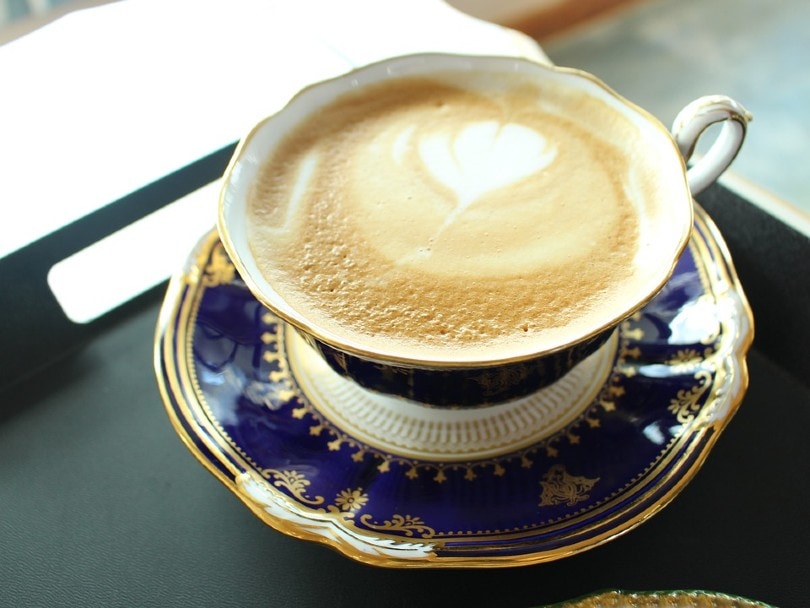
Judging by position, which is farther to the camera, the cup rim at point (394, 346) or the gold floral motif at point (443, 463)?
the gold floral motif at point (443, 463)

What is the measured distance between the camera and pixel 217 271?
0.88m

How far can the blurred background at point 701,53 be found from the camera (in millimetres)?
1960

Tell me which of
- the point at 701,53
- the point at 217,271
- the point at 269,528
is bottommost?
the point at 701,53

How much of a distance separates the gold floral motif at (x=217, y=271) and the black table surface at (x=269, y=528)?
0.40ft

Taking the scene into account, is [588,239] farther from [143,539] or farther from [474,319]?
[143,539]

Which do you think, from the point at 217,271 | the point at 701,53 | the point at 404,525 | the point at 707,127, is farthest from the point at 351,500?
the point at 701,53

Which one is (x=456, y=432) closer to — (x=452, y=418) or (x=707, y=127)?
(x=452, y=418)

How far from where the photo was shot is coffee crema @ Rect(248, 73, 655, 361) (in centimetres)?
67

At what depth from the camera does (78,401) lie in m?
0.84

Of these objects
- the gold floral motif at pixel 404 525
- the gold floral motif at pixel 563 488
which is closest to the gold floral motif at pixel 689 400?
the gold floral motif at pixel 563 488

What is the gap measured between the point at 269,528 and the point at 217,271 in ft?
1.01

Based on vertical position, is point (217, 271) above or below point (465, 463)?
above

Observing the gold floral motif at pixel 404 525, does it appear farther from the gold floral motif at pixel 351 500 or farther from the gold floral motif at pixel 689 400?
the gold floral motif at pixel 689 400

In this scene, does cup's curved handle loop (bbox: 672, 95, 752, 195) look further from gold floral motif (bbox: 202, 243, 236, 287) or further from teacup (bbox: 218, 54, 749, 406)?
gold floral motif (bbox: 202, 243, 236, 287)
